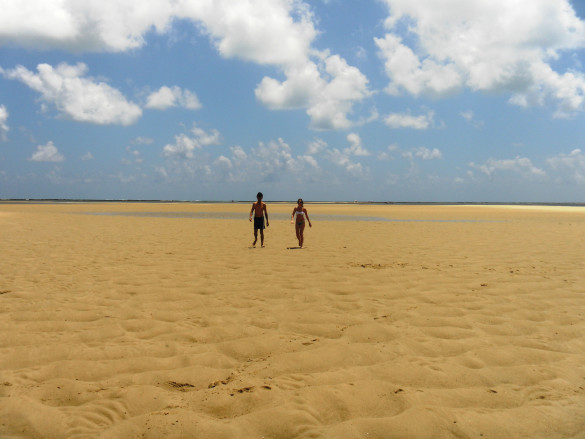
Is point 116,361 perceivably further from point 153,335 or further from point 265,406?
point 265,406

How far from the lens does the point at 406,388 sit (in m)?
3.70

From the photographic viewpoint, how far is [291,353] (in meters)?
4.50

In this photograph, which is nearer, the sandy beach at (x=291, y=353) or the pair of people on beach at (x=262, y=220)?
the sandy beach at (x=291, y=353)

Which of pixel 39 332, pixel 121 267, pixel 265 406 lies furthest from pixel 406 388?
pixel 121 267

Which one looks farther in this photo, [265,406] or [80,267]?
[80,267]

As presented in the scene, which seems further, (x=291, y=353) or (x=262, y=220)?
(x=262, y=220)

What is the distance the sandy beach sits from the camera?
3.18m

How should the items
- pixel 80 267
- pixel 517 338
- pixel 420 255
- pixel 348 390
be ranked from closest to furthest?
pixel 348 390
pixel 517 338
pixel 80 267
pixel 420 255

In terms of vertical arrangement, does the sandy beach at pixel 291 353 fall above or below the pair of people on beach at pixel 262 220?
below

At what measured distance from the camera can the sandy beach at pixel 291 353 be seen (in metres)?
3.18

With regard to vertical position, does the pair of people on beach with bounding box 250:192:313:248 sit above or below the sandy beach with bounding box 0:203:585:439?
above

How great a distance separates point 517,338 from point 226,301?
4.30 metres

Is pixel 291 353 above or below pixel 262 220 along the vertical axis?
below

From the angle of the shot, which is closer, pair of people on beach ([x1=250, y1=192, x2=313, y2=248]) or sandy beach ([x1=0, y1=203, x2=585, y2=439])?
sandy beach ([x1=0, y1=203, x2=585, y2=439])
